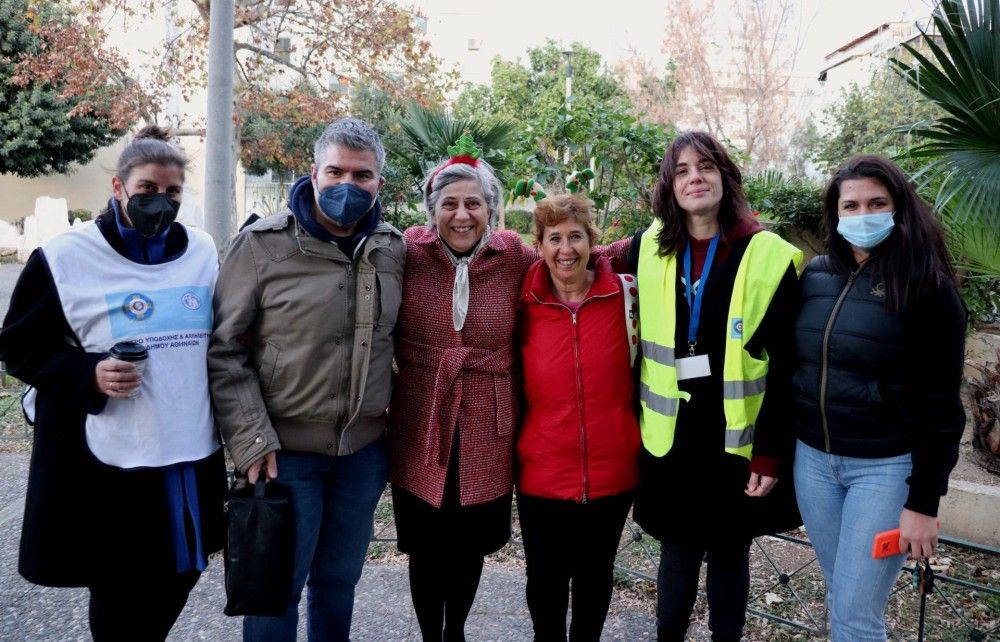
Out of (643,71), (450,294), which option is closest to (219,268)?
(450,294)

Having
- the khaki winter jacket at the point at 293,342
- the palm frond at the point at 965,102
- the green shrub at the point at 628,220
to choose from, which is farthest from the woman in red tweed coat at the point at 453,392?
the green shrub at the point at 628,220

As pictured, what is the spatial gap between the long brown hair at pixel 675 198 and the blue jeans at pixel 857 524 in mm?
869

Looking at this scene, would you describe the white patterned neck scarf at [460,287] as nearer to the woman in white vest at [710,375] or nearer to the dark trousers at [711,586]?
the woman in white vest at [710,375]

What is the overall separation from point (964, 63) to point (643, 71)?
20313mm

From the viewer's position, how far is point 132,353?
2.01 meters

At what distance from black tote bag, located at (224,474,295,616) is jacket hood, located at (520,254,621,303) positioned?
1156 mm

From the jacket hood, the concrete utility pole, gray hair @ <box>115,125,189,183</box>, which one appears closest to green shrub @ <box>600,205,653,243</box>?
the concrete utility pole

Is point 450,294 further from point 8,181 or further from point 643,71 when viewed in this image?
point 8,181

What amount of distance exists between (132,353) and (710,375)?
Answer: 186cm

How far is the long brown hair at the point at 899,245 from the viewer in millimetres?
2207

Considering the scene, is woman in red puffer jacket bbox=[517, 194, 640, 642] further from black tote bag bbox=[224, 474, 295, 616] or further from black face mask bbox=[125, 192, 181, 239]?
black face mask bbox=[125, 192, 181, 239]

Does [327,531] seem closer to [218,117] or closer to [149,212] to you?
[149,212]

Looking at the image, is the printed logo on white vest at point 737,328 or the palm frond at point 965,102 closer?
the printed logo on white vest at point 737,328

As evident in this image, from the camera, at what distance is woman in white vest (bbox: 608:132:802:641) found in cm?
245
